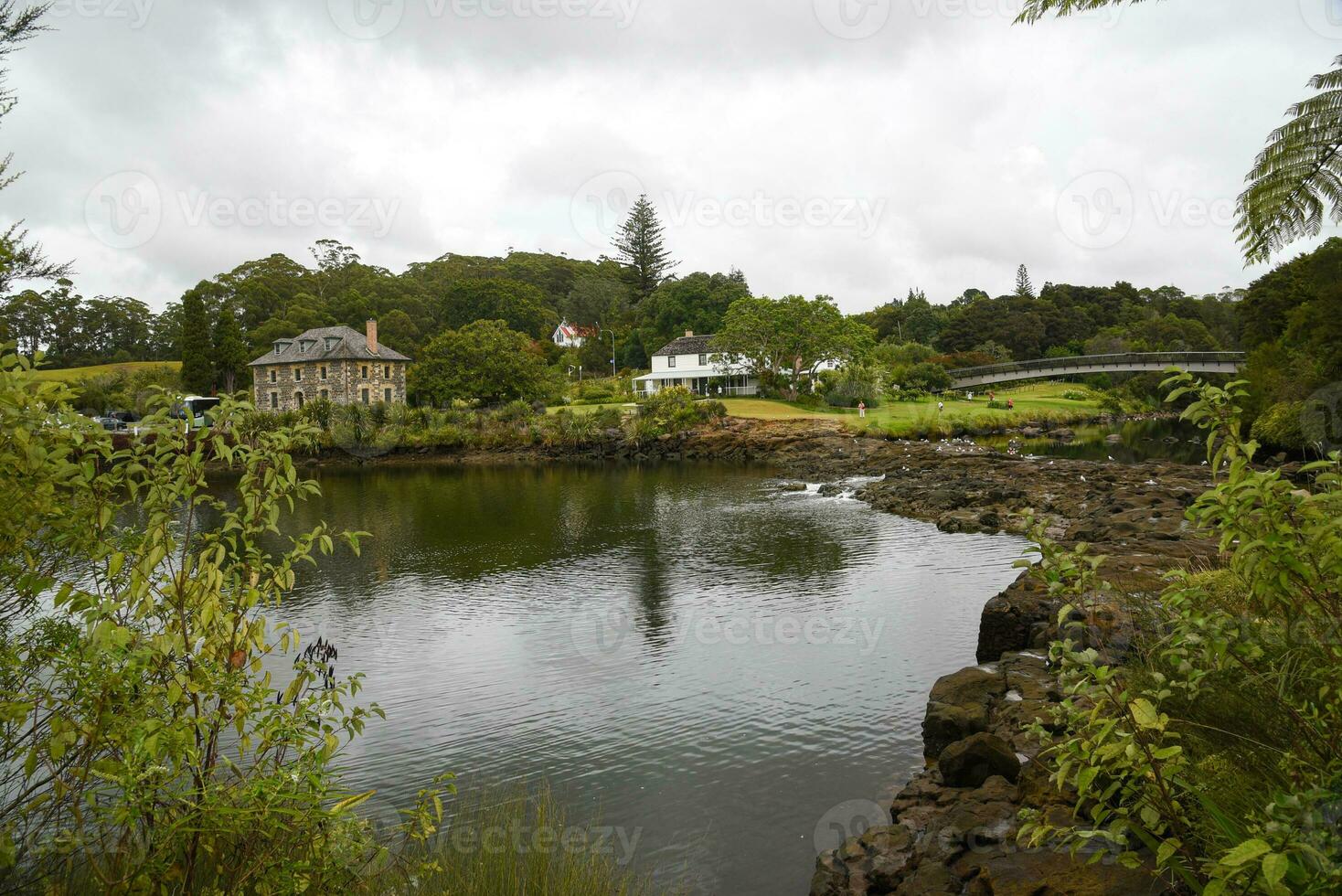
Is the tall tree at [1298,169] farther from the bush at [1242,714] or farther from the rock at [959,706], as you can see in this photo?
the rock at [959,706]

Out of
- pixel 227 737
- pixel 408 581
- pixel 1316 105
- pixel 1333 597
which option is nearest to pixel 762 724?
pixel 227 737

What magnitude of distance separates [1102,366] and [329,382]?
67.3 meters

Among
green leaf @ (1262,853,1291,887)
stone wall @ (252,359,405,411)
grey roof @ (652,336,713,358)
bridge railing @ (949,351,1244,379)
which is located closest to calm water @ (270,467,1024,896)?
green leaf @ (1262,853,1291,887)

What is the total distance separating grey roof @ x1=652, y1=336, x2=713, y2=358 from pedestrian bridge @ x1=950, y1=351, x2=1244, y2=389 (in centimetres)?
2453

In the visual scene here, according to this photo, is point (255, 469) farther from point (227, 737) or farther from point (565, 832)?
point (227, 737)

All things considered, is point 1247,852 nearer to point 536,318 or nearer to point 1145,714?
point 1145,714

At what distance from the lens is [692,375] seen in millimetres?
83125

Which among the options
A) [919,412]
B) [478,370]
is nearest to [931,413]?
[919,412]

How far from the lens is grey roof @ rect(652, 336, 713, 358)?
274 feet

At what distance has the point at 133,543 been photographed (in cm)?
496

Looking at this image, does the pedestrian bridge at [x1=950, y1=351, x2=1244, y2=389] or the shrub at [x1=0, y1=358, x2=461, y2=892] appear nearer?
the shrub at [x1=0, y1=358, x2=461, y2=892]

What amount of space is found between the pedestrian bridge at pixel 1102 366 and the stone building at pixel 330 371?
53.1 meters

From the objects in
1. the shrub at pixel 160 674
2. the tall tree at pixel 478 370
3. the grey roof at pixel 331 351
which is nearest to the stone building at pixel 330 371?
the grey roof at pixel 331 351

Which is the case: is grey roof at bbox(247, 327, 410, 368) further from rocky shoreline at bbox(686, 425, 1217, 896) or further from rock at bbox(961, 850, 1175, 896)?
rock at bbox(961, 850, 1175, 896)
